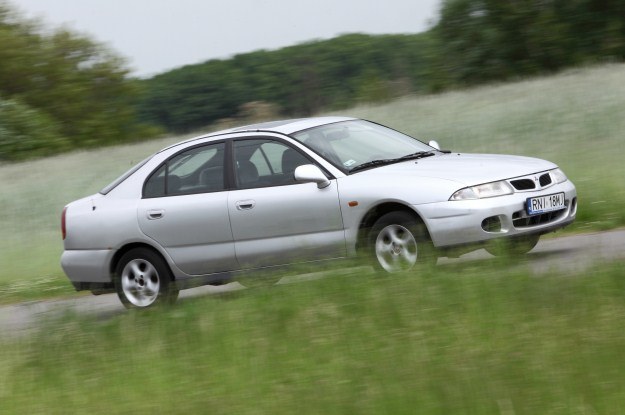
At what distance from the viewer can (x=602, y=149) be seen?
17.9m

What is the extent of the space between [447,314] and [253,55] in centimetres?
6349

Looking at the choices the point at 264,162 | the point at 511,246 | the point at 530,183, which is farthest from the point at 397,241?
the point at 264,162

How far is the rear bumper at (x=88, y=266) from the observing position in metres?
10.7

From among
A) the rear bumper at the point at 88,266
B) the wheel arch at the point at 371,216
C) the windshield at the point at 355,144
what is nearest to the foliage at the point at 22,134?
the rear bumper at the point at 88,266

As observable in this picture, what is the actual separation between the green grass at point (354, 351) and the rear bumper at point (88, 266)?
263 centimetres

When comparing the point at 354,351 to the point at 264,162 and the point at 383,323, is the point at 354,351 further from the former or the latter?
the point at 264,162

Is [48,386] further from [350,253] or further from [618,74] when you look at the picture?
[618,74]

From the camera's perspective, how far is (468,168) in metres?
9.34

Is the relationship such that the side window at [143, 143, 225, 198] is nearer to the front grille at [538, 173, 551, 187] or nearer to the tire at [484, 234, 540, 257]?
the tire at [484, 234, 540, 257]

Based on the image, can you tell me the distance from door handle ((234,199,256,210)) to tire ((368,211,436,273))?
1.24 m

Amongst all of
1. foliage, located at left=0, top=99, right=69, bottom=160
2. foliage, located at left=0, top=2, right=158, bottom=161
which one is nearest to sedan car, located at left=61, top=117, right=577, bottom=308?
foliage, located at left=0, top=99, right=69, bottom=160

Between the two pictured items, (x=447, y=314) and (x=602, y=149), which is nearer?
(x=447, y=314)

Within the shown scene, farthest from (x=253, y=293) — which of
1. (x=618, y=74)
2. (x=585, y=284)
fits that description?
(x=618, y=74)

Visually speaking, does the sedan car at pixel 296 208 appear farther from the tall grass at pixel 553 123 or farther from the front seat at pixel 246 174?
the tall grass at pixel 553 123
